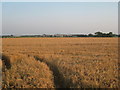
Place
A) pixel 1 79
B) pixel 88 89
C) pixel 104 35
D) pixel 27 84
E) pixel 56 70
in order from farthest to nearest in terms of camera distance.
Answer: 1. pixel 104 35
2. pixel 56 70
3. pixel 1 79
4. pixel 27 84
5. pixel 88 89

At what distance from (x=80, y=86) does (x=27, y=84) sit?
6.21ft

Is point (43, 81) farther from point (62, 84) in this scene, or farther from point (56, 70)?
point (56, 70)

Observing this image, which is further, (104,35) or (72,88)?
(104,35)

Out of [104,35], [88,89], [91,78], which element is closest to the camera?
[88,89]

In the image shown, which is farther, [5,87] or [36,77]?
[36,77]

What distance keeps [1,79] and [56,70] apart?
8.48 ft

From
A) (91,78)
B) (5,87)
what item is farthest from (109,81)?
(5,87)

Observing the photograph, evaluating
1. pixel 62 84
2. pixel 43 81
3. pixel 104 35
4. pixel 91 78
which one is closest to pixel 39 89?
pixel 43 81

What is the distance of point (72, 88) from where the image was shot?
221 inches

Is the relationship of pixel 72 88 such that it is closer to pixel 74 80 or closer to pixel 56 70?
pixel 74 80

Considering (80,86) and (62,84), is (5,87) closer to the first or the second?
(62,84)

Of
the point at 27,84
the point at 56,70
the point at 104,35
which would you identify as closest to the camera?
the point at 27,84

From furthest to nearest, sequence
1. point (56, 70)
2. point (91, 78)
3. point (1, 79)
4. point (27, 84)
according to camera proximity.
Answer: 1. point (56, 70)
2. point (1, 79)
3. point (91, 78)
4. point (27, 84)

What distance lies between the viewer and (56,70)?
26.6 ft
